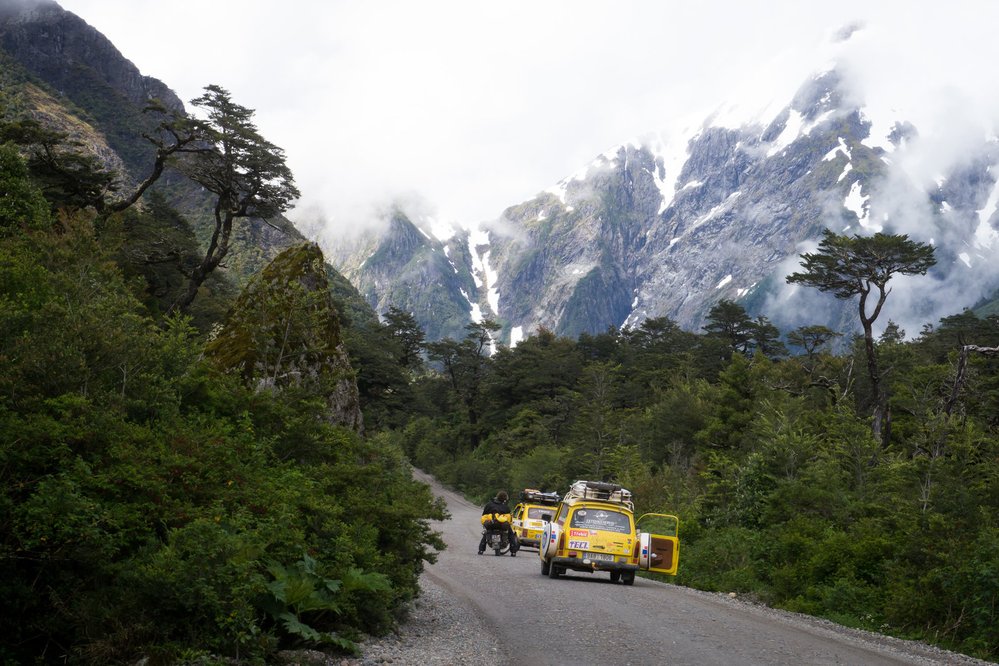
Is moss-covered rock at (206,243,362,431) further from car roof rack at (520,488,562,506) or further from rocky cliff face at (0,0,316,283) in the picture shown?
rocky cliff face at (0,0,316,283)

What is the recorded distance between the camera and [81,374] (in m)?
7.78

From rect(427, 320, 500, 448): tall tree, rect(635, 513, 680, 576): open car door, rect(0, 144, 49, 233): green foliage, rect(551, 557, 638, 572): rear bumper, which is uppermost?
rect(427, 320, 500, 448): tall tree

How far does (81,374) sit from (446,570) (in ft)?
37.8

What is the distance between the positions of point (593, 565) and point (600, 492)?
3.57 m

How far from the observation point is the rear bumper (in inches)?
669

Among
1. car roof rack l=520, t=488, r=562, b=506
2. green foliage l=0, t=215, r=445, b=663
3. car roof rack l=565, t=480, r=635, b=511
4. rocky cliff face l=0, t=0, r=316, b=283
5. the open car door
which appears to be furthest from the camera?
rocky cliff face l=0, t=0, r=316, b=283

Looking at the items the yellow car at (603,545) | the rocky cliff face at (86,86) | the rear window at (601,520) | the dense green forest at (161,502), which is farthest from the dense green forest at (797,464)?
the rocky cliff face at (86,86)

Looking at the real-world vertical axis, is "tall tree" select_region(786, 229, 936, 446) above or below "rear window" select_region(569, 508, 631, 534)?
above

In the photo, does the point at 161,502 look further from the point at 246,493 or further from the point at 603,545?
the point at 603,545

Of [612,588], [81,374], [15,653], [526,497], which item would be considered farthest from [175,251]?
[15,653]

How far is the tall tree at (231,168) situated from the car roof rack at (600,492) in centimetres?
1448

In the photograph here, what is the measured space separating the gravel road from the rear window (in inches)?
56.8

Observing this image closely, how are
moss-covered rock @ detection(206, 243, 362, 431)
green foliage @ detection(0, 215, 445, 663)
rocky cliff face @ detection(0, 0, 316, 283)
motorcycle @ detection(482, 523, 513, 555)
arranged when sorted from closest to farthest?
1. green foliage @ detection(0, 215, 445, 663)
2. moss-covered rock @ detection(206, 243, 362, 431)
3. motorcycle @ detection(482, 523, 513, 555)
4. rocky cliff face @ detection(0, 0, 316, 283)

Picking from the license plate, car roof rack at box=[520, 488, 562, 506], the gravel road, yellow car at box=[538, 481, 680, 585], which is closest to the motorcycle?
car roof rack at box=[520, 488, 562, 506]
